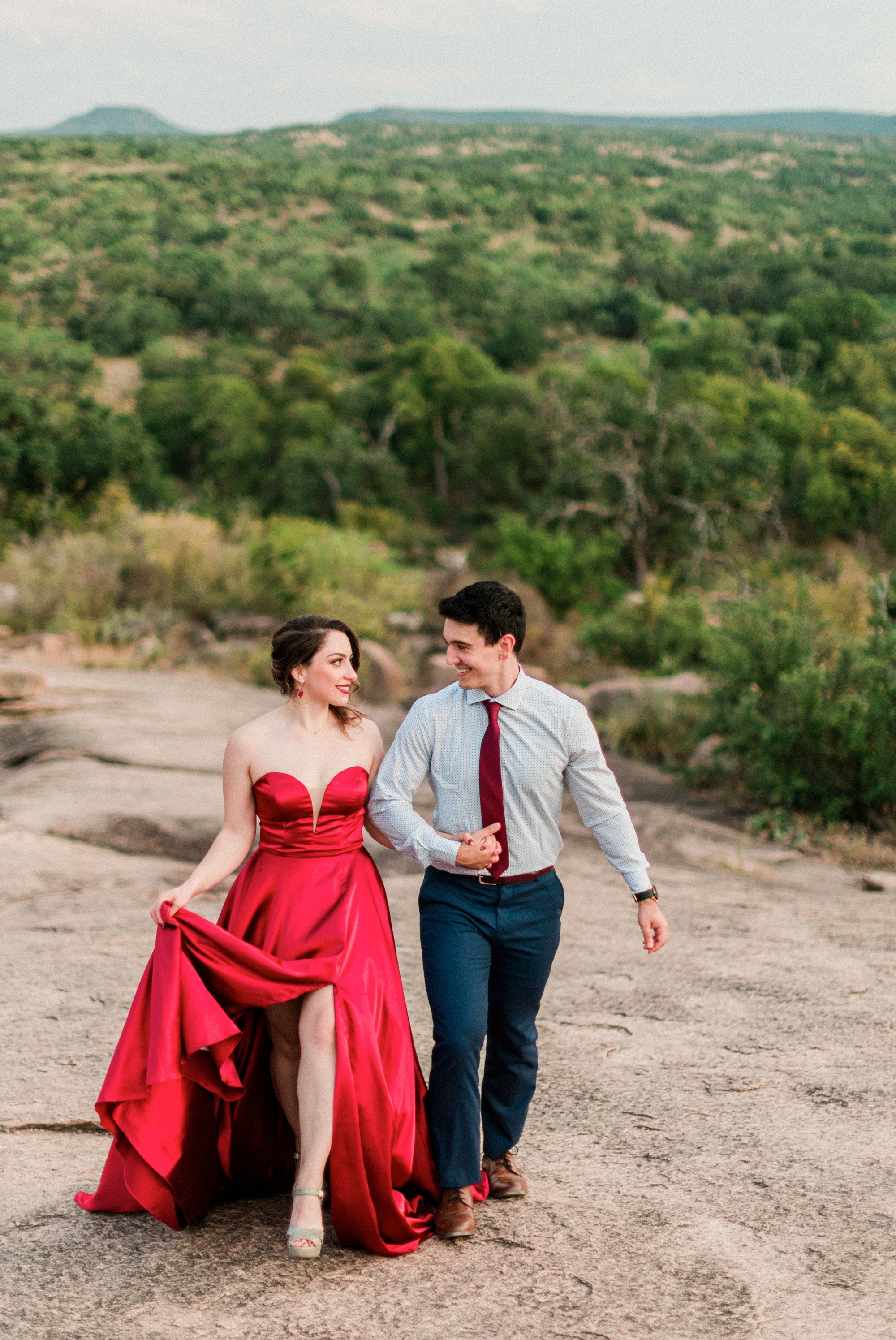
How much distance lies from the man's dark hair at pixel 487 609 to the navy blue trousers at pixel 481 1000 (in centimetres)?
69

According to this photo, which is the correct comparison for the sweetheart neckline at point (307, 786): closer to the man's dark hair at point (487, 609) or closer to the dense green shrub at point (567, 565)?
the man's dark hair at point (487, 609)

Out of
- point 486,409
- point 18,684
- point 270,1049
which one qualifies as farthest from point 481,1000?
point 486,409

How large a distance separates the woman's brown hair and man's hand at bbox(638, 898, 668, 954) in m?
0.99

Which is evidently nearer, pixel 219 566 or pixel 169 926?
pixel 169 926

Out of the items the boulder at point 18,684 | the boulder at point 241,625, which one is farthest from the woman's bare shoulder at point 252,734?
the boulder at point 241,625

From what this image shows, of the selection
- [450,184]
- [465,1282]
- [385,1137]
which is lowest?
[465,1282]

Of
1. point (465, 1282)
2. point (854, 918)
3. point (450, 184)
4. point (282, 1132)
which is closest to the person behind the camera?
point (465, 1282)

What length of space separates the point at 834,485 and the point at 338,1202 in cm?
3143

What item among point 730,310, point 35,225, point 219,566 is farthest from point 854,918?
point 35,225

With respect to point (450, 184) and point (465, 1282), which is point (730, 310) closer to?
point (450, 184)

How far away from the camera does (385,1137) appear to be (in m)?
2.70

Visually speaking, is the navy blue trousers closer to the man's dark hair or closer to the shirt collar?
the shirt collar

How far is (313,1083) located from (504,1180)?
2.53 feet

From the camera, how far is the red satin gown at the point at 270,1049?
2666 millimetres
